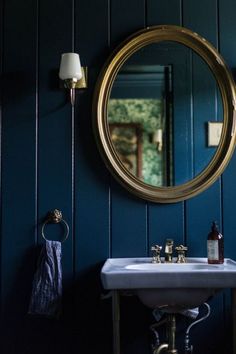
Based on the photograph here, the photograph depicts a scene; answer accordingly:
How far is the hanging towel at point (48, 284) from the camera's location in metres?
1.96

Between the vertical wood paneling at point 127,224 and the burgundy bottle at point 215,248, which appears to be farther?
the vertical wood paneling at point 127,224

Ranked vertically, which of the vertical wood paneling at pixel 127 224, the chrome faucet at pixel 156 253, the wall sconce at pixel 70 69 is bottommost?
the chrome faucet at pixel 156 253

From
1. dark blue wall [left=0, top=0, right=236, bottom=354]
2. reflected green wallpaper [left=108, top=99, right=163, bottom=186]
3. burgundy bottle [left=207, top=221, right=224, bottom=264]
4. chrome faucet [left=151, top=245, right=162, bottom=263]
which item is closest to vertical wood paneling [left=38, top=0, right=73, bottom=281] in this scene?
dark blue wall [left=0, top=0, right=236, bottom=354]

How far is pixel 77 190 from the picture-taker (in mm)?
2076

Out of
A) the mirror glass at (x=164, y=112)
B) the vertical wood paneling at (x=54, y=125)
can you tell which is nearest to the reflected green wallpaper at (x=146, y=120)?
the mirror glass at (x=164, y=112)

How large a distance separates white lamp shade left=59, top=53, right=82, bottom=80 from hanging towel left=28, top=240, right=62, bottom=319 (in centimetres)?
74

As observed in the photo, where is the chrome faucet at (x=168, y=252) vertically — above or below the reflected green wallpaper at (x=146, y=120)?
below

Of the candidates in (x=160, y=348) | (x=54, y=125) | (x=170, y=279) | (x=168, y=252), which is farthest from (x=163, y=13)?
(x=160, y=348)

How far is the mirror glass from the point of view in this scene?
2090 millimetres

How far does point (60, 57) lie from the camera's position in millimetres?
2123

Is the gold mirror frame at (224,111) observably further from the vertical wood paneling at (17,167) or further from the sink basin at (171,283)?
the sink basin at (171,283)

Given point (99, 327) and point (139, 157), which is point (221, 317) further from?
point (139, 157)

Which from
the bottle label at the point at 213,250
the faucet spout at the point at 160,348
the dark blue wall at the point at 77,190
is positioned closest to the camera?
the faucet spout at the point at 160,348

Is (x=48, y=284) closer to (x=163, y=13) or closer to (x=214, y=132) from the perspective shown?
(x=214, y=132)
